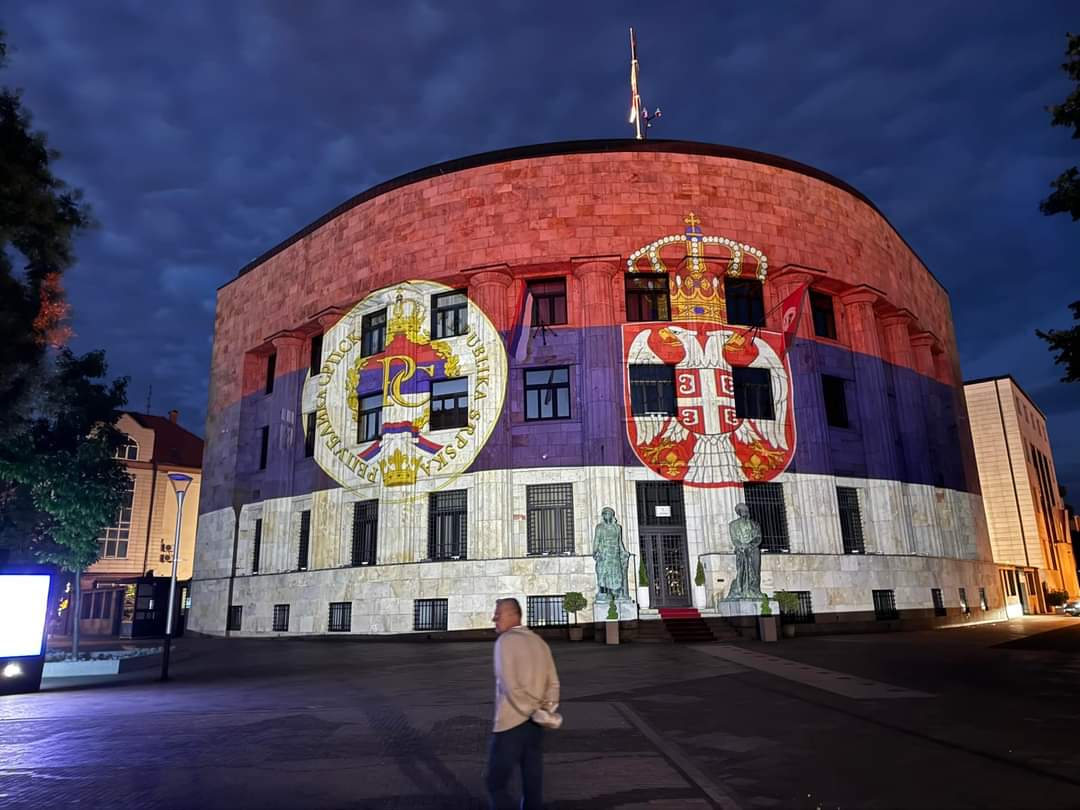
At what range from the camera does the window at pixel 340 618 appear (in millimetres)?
29953

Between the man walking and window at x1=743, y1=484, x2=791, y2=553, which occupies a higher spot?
window at x1=743, y1=484, x2=791, y2=553

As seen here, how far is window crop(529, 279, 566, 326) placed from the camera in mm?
30297

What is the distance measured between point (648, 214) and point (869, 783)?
2608cm

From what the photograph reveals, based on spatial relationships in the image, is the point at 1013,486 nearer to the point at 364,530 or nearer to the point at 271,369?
the point at 364,530

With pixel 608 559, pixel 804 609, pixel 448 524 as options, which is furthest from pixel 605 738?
pixel 804 609

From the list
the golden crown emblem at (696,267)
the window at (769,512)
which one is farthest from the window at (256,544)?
the window at (769,512)

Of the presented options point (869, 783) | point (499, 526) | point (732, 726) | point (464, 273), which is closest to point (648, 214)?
point (464, 273)

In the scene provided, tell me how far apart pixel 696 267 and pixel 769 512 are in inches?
408

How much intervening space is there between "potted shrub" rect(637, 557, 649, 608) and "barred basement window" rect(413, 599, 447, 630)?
296 inches

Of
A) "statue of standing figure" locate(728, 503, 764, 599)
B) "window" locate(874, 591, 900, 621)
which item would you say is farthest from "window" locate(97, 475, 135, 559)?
"window" locate(874, 591, 900, 621)

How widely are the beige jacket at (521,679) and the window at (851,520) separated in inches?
1077

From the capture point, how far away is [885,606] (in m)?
29.1

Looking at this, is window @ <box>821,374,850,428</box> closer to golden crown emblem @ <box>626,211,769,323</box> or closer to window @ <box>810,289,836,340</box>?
window @ <box>810,289,836,340</box>

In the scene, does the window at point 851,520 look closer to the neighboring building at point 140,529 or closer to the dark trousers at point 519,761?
the dark trousers at point 519,761
